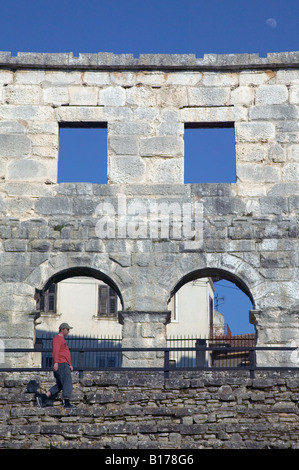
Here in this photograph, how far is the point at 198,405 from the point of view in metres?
15.8

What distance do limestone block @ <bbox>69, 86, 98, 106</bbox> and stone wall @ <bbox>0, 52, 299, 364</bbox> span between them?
0.02m

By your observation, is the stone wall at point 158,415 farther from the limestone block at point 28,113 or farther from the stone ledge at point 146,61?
the stone ledge at point 146,61

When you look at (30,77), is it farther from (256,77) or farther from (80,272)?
(256,77)

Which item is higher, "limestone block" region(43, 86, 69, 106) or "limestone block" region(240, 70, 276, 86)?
"limestone block" region(240, 70, 276, 86)

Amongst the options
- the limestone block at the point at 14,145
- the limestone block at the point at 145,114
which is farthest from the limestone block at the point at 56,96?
the limestone block at the point at 145,114

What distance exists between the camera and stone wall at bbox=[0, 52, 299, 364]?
19922 mm

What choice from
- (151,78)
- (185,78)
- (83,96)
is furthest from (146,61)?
(83,96)

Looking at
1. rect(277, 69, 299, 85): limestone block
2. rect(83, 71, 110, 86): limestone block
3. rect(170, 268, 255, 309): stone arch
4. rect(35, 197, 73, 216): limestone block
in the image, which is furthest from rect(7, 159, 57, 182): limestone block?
rect(277, 69, 299, 85): limestone block

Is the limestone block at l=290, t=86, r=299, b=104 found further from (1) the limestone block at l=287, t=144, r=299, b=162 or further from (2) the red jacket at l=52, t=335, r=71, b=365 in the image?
(2) the red jacket at l=52, t=335, r=71, b=365

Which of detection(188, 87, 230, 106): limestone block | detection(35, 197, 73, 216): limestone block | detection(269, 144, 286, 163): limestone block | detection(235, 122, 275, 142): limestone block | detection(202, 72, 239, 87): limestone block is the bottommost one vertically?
detection(35, 197, 73, 216): limestone block

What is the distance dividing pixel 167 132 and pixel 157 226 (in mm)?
1973

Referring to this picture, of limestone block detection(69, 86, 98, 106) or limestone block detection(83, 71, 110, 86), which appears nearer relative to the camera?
limestone block detection(69, 86, 98, 106)
